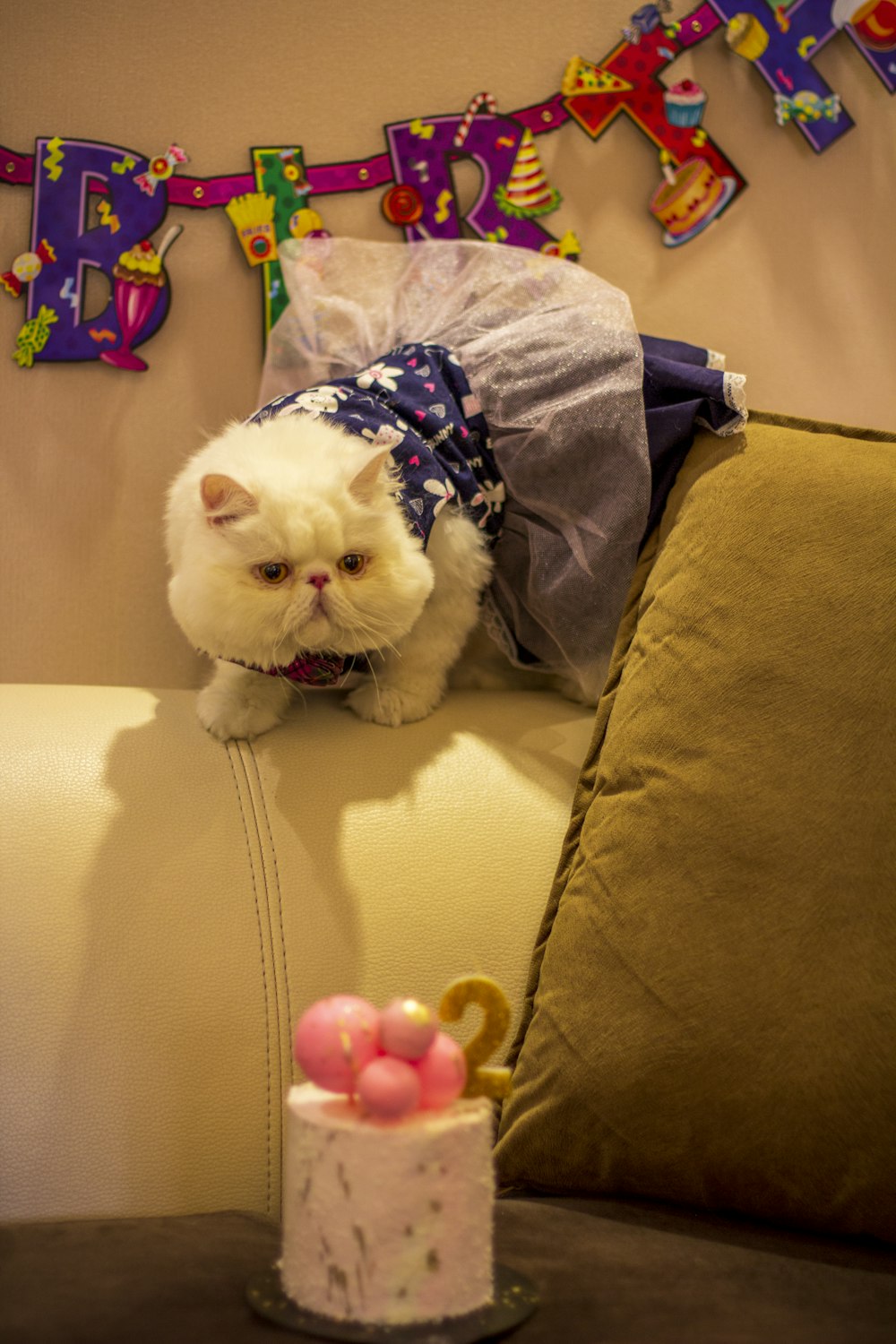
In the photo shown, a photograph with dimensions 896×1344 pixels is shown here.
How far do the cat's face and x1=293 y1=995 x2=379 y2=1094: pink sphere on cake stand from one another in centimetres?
48

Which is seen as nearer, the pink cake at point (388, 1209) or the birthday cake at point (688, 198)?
the pink cake at point (388, 1209)

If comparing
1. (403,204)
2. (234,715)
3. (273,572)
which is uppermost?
(403,204)

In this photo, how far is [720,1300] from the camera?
2.36 ft

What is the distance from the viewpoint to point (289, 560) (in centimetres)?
105

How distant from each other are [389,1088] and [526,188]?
1.22 meters

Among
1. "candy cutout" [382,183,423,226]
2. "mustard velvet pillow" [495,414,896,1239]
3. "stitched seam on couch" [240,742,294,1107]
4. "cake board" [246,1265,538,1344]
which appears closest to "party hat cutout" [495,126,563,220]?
"candy cutout" [382,183,423,226]

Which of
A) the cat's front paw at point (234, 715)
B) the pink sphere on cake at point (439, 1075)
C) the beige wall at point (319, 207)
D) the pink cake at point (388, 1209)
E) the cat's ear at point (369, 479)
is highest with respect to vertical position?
the beige wall at point (319, 207)

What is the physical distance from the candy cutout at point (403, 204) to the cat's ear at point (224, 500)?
1.98 ft

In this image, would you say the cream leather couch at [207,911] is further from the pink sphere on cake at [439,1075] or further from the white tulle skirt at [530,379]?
the pink sphere on cake at [439,1075]

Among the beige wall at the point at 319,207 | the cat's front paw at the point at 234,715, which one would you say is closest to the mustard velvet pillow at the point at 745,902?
the cat's front paw at the point at 234,715

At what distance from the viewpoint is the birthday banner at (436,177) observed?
4.47 feet

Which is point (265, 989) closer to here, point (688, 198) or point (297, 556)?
point (297, 556)

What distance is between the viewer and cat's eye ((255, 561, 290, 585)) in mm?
1046

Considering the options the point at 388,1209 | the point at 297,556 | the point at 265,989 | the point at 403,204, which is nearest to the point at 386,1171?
the point at 388,1209
